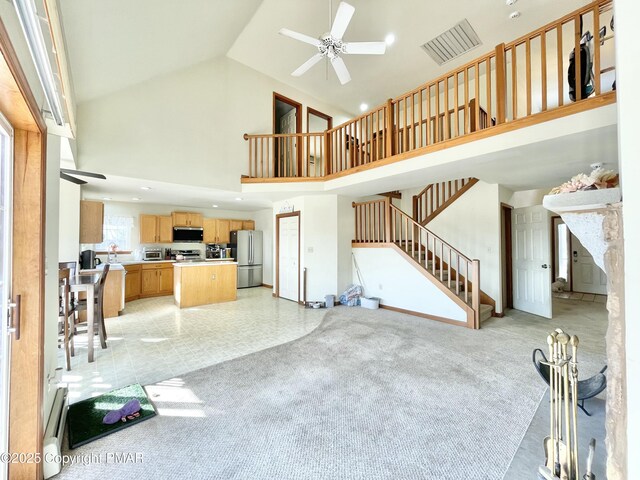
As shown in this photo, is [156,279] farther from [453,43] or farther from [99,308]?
[453,43]

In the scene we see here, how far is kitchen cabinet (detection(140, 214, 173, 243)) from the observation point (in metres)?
6.56

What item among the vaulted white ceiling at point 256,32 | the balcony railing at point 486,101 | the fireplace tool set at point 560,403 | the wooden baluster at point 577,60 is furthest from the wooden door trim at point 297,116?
the fireplace tool set at point 560,403

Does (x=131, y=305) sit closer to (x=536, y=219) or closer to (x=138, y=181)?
(x=138, y=181)

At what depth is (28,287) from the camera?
4.59 ft

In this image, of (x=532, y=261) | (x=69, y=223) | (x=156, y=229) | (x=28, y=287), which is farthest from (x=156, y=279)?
(x=532, y=261)

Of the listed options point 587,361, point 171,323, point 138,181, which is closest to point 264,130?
point 138,181

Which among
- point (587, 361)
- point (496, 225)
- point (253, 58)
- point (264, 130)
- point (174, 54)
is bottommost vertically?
point (587, 361)

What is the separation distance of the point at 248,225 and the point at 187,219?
1751 mm

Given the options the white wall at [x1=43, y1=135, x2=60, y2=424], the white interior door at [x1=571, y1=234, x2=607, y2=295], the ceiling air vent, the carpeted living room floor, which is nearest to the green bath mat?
the carpeted living room floor

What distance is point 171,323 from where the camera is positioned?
14.3 ft

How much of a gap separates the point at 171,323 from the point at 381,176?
13.7 feet

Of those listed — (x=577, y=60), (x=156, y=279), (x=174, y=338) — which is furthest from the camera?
(x=156, y=279)

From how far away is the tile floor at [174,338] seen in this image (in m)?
2.66

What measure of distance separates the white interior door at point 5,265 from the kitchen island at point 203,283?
4.12 metres
